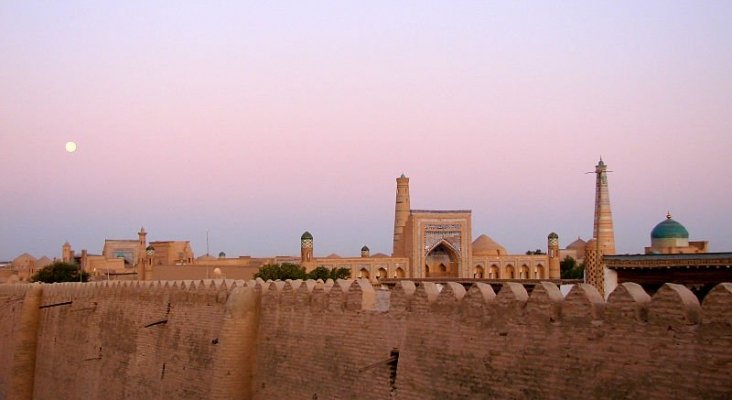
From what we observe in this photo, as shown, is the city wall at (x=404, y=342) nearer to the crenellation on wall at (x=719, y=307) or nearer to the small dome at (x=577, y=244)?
the crenellation on wall at (x=719, y=307)

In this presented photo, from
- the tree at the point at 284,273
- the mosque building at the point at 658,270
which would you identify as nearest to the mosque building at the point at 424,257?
the tree at the point at 284,273

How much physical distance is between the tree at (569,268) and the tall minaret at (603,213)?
911cm

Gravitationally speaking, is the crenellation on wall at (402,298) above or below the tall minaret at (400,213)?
below

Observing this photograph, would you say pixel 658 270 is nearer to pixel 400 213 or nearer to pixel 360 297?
pixel 360 297

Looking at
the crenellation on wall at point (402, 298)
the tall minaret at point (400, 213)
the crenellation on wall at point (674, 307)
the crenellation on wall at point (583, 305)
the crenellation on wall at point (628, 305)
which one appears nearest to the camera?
the crenellation on wall at point (674, 307)

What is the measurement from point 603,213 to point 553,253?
13546 mm

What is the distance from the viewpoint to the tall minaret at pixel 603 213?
140ft

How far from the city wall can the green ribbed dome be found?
1103 inches

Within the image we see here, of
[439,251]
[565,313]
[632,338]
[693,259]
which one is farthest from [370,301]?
[439,251]

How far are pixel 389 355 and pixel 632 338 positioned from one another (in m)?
3.39

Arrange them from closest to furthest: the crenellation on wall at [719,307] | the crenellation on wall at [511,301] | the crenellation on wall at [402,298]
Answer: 1. the crenellation on wall at [719,307]
2. the crenellation on wall at [511,301]
3. the crenellation on wall at [402,298]

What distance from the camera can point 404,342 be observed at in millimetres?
9117

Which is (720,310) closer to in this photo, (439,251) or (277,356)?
(277,356)

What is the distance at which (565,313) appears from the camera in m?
7.18
